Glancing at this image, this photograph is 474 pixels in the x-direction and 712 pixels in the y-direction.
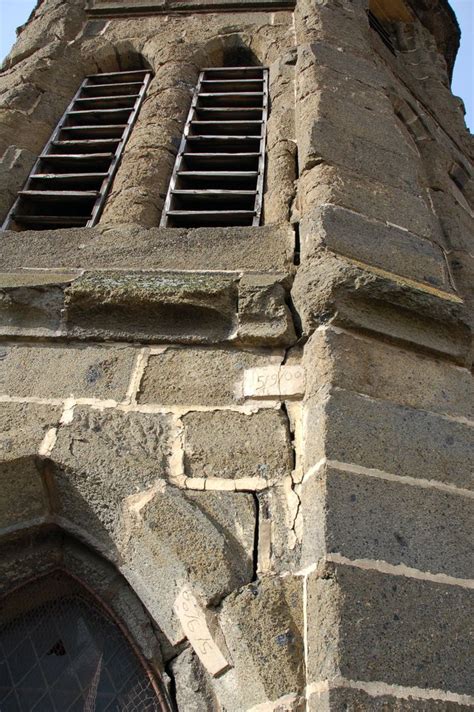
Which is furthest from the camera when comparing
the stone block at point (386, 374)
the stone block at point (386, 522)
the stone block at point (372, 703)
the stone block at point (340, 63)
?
the stone block at point (340, 63)

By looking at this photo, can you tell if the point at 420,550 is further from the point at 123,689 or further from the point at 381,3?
the point at 381,3

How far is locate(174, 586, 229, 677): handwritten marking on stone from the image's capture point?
2.24m

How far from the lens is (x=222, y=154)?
4672mm

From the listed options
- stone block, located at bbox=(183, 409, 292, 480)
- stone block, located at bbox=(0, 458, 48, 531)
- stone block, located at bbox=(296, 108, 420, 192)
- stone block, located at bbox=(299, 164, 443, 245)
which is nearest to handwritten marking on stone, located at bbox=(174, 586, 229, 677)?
stone block, located at bbox=(183, 409, 292, 480)

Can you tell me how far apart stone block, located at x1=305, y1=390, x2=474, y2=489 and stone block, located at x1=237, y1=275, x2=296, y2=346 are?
45 centimetres

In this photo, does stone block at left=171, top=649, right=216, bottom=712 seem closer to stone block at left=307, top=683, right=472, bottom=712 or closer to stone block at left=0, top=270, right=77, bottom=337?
stone block at left=307, top=683, right=472, bottom=712

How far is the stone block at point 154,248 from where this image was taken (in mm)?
3495

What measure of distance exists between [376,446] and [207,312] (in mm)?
1019

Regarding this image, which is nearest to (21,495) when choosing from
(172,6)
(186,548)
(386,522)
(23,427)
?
(23,427)

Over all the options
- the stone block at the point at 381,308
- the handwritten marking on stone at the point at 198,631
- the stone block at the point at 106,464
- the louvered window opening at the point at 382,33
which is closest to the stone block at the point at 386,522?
the handwritten marking on stone at the point at 198,631

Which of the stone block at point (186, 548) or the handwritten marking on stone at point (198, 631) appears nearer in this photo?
the handwritten marking on stone at point (198, 631)

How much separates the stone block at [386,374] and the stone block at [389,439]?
0.06 m

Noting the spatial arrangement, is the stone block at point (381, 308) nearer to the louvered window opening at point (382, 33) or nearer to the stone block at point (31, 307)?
the stone block at point (31, 307)

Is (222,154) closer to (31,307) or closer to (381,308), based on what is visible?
(31,307)
